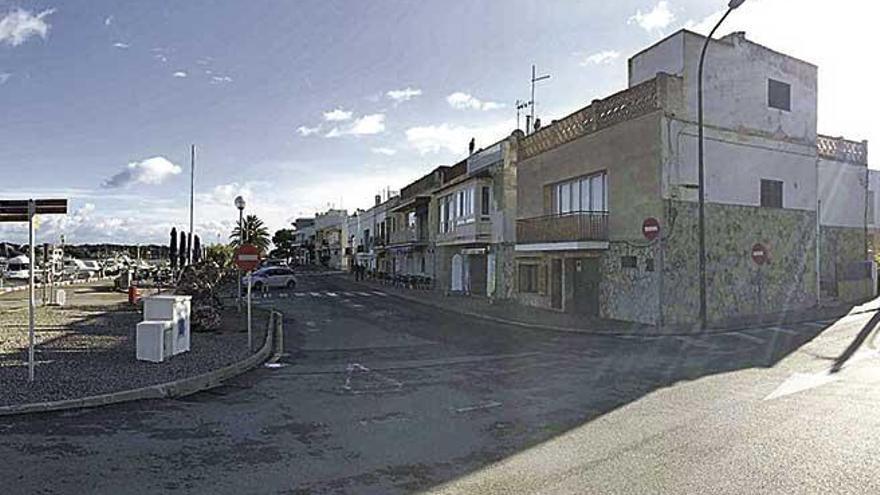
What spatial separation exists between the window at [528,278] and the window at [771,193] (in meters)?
9.31

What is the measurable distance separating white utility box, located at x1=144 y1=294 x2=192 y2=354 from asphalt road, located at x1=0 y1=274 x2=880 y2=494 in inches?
93.5

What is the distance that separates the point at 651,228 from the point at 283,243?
127 meters

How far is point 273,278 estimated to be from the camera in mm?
46094

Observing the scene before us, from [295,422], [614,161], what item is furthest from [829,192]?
[295,422]

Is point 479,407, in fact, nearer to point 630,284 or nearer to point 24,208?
point 24,208

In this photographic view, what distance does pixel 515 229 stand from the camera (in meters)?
31.2

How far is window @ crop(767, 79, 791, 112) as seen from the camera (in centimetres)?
2439


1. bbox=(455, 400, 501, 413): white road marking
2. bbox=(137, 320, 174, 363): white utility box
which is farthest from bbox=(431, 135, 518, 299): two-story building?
bbox=(455, 400, 501, 413): white road marking

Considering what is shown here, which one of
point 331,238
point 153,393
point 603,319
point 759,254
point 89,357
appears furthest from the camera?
point 331,238

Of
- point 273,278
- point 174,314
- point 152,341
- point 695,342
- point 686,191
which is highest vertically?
point 686,191

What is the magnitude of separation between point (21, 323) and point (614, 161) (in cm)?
1872

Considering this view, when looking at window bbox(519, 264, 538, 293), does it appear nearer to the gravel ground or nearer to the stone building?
the stone building

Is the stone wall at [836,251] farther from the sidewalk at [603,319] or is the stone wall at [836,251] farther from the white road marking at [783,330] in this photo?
the white road marking at [783,330]

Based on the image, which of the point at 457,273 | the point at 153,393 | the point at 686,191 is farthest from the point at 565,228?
the point at 153,393
